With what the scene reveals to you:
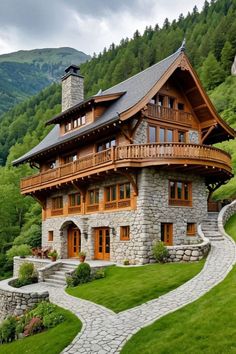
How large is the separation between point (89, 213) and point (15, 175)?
35.8 m

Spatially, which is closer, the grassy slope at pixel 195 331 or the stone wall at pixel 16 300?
the grassy slope at pixel 195 331

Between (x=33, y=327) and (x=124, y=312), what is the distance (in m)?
3.24

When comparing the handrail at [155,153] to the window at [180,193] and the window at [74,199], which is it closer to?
the window at [180,193]

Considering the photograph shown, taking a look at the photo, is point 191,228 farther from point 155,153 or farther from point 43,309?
point 43,309

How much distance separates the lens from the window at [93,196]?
26.6 metres

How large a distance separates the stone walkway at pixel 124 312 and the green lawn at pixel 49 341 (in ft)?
0.94

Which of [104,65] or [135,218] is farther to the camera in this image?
[104,65]

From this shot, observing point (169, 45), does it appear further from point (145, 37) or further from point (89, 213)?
point (89, 213)

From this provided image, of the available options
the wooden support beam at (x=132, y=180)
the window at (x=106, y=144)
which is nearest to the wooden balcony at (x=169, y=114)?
the window at (x=106, y=144)

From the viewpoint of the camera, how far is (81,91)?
35000 mm

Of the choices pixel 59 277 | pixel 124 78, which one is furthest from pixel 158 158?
pixel 124 78

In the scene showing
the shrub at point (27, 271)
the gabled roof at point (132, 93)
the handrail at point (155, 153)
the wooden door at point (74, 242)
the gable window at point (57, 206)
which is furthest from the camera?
the gable window at point (57, 206)

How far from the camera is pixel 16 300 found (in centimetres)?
1731

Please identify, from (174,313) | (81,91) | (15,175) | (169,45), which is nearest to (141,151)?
(174,313)
